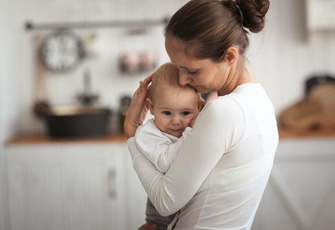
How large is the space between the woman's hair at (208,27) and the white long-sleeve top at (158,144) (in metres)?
0.26

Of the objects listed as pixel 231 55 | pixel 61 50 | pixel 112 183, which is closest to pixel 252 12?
pixel 231 55

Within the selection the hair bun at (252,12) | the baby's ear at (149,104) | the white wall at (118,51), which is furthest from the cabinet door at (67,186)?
the hair bun at (252,12)

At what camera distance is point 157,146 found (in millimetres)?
1275

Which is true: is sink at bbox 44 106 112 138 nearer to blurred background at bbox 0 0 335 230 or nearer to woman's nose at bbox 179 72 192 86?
blurred background at bbox 0 0 335 230

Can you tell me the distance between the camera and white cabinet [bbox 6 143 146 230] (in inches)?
120

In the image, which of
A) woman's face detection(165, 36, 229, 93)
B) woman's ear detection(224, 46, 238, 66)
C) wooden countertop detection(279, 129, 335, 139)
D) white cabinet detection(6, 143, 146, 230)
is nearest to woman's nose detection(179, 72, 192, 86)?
woman's face detection(165, 36, 229, 93)

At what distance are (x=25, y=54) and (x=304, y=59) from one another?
214 cm

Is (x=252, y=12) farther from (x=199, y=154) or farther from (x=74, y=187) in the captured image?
(x=74, y=187)

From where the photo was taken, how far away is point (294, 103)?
3.49 metres

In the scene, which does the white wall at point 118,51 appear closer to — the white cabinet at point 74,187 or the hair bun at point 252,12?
the white cabinet at point 74,187

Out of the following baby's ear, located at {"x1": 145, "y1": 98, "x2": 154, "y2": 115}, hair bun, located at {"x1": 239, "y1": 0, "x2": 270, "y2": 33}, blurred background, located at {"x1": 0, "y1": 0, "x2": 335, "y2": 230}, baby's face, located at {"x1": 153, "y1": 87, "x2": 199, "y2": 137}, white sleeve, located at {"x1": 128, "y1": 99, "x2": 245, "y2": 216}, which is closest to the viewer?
white sleeve, located at {"x1": 128, "y1": 99, "x2": 245, "y2": 216}

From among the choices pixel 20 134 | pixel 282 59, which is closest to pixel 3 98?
pixel 20 134

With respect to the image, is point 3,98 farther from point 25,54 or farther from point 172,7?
point 172,7

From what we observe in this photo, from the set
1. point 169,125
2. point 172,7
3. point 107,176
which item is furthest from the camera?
point 172,7
